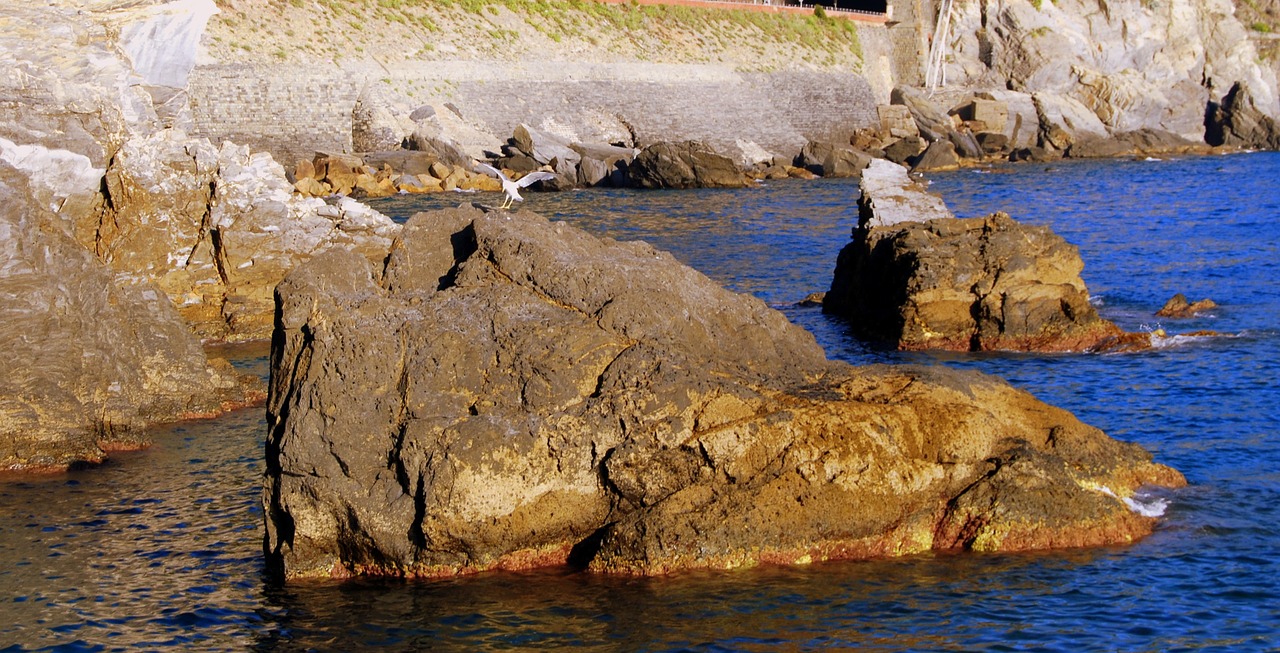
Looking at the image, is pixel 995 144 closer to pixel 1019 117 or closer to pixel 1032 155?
pixel 1032 155

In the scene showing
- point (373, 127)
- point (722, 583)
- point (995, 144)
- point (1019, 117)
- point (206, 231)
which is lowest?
point (995, 144)

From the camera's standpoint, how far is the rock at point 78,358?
1173cm

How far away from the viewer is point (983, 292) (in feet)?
54.6

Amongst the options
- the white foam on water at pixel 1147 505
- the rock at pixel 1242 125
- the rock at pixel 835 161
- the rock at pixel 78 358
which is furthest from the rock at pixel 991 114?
the white foam on water at pixel 1147 505

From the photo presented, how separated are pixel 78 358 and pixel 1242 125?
64.8 meters

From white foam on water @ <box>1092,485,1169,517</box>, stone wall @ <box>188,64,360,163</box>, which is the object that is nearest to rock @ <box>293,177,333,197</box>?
stone wall @ <box>188,64,360,163</box>

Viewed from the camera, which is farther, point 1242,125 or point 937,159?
point 1242,125

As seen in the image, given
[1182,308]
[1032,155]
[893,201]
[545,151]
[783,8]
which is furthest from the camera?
[783,8]

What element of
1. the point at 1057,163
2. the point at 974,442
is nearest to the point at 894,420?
the point at 974,442

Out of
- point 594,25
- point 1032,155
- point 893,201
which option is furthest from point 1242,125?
point 893,201

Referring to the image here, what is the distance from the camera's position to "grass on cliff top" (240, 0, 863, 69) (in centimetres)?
4650

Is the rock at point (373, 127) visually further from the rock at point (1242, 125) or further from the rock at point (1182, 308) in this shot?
the rock at point (1242, 125)

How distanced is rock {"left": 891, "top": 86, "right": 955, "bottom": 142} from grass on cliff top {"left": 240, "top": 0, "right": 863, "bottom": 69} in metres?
3.04

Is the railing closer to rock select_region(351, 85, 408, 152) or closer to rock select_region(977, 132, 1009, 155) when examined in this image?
rock select_region(977, 132, 1009, 155)
